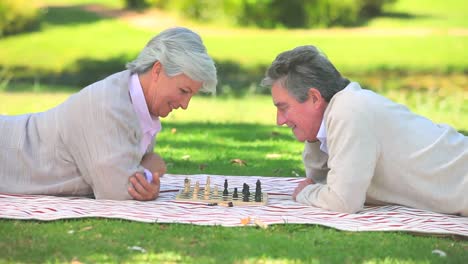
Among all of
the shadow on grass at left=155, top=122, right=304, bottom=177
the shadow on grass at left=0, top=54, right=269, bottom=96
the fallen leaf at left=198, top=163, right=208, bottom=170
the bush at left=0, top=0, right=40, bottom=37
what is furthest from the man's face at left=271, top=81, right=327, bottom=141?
the bush at left=0, top=0, right=40, bottom=37

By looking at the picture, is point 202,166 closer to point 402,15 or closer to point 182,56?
point 182,56

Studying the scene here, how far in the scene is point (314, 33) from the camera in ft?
83.0

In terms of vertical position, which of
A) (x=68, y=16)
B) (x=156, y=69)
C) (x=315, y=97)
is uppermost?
(x=156, y=69)

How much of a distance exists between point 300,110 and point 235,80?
15.5 meters

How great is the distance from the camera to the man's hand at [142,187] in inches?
233

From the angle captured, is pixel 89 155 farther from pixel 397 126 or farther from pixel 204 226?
pixel 397 126

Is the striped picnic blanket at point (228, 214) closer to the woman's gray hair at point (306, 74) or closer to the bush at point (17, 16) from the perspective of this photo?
the woman's gray hair at point (306, 74)

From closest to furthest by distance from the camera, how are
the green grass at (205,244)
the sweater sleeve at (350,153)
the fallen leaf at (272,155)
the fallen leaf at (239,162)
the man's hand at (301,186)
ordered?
the green grass at (205,244) → the sweater sleeve at (350,153) → the man's hand at (301,186) → the fallen leaf at (239,162) → the fallen leaf at (272,155)

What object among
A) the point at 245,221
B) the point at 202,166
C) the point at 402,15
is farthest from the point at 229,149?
the point at 402,15

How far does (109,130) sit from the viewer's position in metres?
5.91

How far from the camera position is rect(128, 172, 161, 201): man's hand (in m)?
5.93

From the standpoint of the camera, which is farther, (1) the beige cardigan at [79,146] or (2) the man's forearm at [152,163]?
(2) the man's forearm at [152,163]

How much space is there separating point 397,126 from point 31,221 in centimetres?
243

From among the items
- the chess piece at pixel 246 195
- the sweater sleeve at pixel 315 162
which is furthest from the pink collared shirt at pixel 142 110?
the sweater sleeve at pixel 315 162
